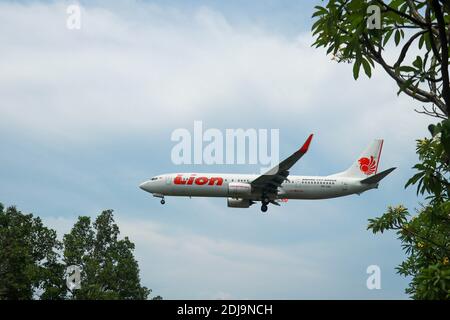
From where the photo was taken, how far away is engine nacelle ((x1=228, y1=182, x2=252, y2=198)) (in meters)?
54.0

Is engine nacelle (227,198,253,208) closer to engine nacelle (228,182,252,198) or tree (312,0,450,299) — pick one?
engine nacelle (228,182,252,198)

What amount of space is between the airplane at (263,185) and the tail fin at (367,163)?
184 centimetres

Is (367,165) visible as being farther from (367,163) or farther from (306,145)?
(306,145)

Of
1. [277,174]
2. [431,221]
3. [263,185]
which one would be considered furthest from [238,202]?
[431,221]

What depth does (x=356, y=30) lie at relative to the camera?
268 inches

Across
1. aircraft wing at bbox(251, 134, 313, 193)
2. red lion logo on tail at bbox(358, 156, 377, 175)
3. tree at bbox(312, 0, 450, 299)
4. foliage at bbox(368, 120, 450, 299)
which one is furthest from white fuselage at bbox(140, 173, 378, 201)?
tree at bbox(312, 0, 450, 299)

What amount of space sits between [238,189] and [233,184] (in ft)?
2.19

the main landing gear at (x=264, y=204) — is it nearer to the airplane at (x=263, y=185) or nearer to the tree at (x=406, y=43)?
the airplane at (x=263, y=185)

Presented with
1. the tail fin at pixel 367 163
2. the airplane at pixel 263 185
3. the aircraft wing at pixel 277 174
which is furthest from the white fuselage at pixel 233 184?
the tail fin at pixel 367 163
